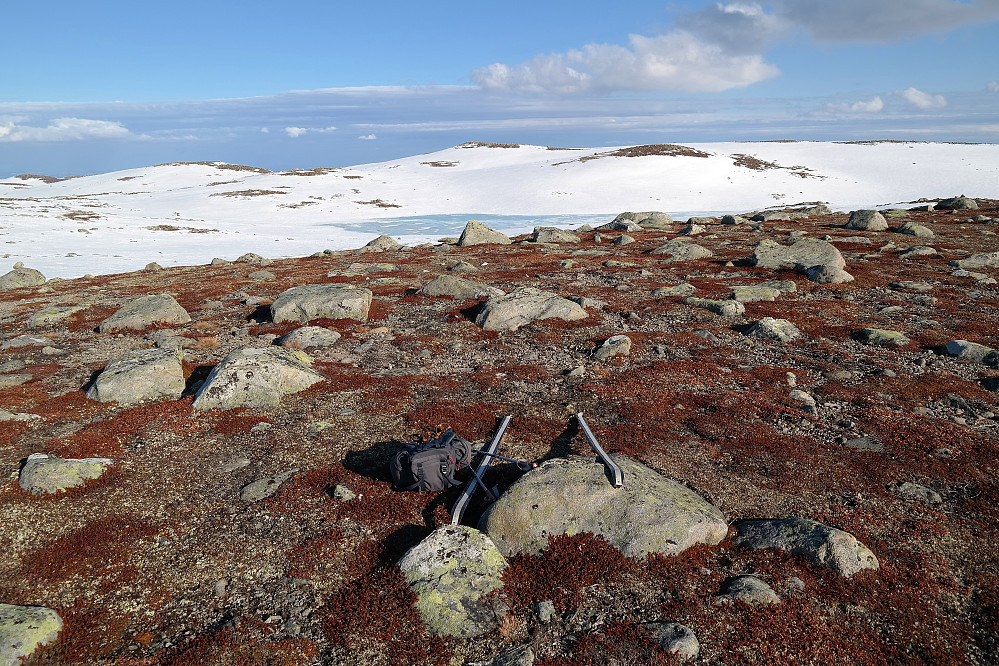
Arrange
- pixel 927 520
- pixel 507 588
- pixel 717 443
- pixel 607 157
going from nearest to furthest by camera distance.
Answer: pixel 507 588, pixel 927 520, pixel 717 443, pixel 607 157

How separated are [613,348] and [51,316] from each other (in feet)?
81.9

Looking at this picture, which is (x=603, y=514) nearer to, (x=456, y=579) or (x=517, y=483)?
(x=517, y=483)

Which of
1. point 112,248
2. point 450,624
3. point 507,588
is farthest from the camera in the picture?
point 112,248

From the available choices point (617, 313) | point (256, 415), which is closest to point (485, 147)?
point (617, 313)

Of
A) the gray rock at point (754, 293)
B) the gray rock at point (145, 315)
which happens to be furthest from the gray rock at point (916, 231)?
the gray rock at point (145, 315)

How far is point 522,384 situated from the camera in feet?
51.1

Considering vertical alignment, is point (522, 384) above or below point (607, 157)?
below

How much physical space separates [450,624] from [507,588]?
3.23ft

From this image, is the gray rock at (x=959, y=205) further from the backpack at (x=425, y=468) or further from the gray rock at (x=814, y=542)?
the backpack at (x=425, y=468)

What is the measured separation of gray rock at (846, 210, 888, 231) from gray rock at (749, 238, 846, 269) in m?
18.0

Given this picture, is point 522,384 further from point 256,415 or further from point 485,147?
point 485,147

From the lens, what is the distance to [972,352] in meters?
16.2

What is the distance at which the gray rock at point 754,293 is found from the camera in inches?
942

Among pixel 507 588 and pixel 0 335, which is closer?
pixel 507 588
